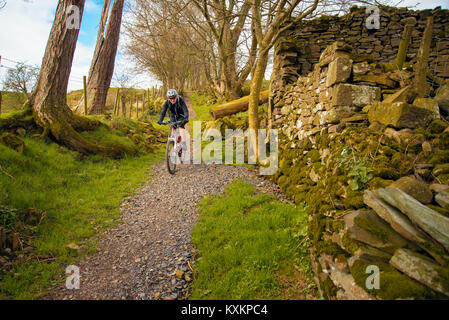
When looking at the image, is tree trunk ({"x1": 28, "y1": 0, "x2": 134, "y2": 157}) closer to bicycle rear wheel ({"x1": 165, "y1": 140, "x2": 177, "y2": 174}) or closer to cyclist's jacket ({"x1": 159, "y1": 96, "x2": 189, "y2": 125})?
bicycle rear wheel ({"x1": 165, "y1": 140, "x2": 177, "y2": 174})

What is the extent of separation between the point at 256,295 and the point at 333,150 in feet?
8.52

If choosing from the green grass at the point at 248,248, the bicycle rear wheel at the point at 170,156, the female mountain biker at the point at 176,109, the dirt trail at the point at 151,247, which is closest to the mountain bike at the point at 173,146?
the bicycle rear wheel at the point at 170,156

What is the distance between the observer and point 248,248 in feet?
10.6

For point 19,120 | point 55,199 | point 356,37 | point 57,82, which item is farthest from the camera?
point 356,37

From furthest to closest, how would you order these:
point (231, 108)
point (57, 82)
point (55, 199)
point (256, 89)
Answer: point (231, 108)
point (256, 89)
point (57, 82)
point (55, 199)

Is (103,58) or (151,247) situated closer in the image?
(151,247)

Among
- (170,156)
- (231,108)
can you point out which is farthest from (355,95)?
(231,108)

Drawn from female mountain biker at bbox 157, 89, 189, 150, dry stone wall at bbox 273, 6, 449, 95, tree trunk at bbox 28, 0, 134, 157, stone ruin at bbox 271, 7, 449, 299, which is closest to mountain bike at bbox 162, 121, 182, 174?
female mountain biker at bbox 157, 89, 189, 150

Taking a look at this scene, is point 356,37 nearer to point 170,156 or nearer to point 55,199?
point 170,156

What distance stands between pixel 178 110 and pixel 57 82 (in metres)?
3.63

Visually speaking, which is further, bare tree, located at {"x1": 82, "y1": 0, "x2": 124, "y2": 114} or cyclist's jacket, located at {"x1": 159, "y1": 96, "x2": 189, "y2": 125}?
bare tree, located at {"x1": 82, "y1": 0, "x2": 124, "y2": 114}

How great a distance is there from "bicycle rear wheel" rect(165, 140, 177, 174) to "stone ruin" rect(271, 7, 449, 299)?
2937 millimetres

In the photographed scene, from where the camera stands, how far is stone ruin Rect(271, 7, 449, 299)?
191 centimetres
